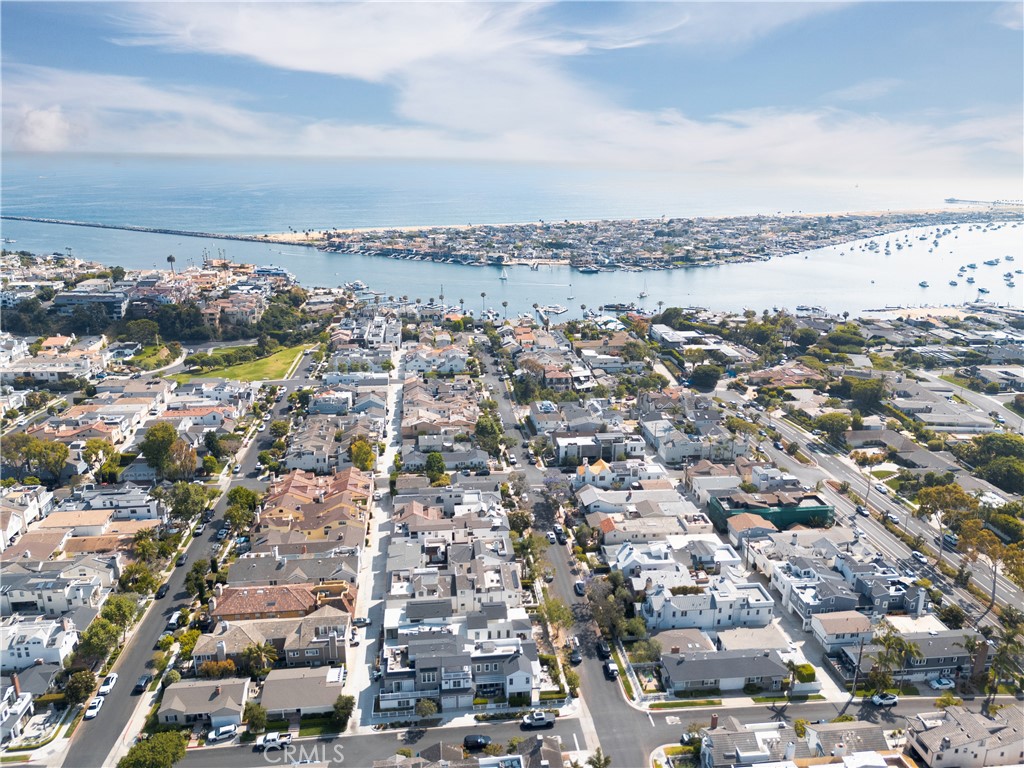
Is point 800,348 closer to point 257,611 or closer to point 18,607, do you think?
point 257,611

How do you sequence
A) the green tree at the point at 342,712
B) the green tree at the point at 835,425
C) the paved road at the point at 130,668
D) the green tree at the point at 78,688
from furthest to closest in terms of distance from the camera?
the green tree at the point at 835,425 → the green tree at the point at 78,688 → the green tree at the point at 342,712 → the paved road at the point at 130,668

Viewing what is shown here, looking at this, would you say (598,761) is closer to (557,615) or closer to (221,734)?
(557,615)

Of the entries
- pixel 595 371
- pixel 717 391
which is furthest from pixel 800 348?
pixel 595 371

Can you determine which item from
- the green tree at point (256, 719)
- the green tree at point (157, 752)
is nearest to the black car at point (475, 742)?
the green tree at point (256, 719)

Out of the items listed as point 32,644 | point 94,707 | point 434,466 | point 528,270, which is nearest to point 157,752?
point 94,707

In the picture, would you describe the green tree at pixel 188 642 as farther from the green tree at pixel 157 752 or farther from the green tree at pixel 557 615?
the green tree at pixel 557 615
